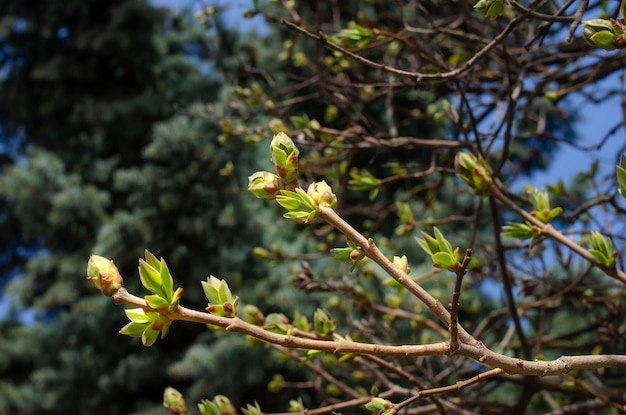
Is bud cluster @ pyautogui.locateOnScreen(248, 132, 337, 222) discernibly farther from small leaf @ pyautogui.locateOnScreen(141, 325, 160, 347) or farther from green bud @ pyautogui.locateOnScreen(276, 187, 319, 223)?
small leaf @ pyautogui.locateOnScreen(141, 325, 160, 347)

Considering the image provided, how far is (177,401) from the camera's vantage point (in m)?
1.20

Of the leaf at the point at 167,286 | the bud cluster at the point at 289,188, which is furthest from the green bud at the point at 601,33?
the leaf at the point at 167,286

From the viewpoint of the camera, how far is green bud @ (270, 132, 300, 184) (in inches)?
31.4

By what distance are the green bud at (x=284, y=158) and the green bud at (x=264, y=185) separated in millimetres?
14

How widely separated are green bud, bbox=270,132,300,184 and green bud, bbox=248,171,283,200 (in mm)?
14

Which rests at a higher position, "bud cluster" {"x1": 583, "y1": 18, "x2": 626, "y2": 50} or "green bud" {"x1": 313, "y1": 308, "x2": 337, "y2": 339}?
"bud cluster" {"x1": 583, "y1": 18, "x2": 626, "y2": 50}

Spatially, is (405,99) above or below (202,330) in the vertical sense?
above

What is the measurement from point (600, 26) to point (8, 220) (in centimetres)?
638

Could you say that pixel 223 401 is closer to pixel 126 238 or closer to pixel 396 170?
pixel 396 170

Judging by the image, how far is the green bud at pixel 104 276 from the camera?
71 centimetres

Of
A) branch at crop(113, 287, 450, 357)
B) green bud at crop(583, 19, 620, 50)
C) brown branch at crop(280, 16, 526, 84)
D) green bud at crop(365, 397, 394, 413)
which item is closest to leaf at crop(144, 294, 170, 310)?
A: branch at crop(113, 287, 450, 357)

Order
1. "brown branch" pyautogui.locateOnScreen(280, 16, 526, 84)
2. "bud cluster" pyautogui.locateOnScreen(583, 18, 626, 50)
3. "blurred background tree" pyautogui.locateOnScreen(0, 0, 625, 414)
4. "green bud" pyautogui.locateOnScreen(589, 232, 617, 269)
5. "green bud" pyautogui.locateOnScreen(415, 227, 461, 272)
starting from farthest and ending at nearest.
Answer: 1. "blurred background tree" pyautogui.locateOnScreen(0, 0, 625, 414)
2. "brown branch" pyautogui.locateOnScreen(280, 16, 526, 84)
3. "green bud" pyautogui.locateOnScreen(589, 232, 617, 269)
4. "bud cluster" pyautogui.locateOnScreen(583, 18, 626, 50)
5. "green bud" pyautogui.locateOnScreen(415, 227, 461, 272)

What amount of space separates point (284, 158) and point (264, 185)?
0.05m

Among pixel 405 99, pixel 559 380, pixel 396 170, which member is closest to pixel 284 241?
pixel 405 99
